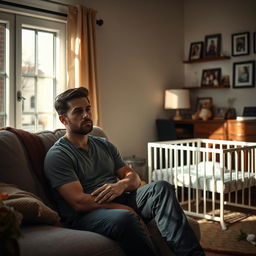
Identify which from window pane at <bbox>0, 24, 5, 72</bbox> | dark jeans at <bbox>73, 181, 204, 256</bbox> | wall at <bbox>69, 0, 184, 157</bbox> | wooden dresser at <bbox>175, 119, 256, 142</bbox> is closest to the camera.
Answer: dark jeans at <bbox>73, 181, 204, 256</bbox>

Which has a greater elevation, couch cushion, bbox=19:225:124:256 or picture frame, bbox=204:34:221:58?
picture frame, bbox=204:34:221:58

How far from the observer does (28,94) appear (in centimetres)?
408

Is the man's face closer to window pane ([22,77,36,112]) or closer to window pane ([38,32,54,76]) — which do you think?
window pane ([22,77,36,112])

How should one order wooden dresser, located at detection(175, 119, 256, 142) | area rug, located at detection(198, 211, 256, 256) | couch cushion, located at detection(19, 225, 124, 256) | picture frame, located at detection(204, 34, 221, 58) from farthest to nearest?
picture frame, located at detection(204, 34, 221, 58)
wooden dresser, located at detection(175, 119, 256, 142)
area rug, located at detection(198, 211, 256, 256)
couch cushion, located at detection(19, 225, 124, 256)

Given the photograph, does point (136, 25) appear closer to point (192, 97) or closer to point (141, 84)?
point (141, 84)

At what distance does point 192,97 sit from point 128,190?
3513mm

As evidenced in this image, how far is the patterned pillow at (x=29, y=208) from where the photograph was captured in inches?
71.6

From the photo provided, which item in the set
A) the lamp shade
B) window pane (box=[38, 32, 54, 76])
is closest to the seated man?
window pane (box=[38, 32, 54, 76])

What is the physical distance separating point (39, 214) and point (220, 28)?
13.6 feet

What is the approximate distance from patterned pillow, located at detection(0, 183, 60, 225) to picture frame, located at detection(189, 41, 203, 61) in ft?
13.0

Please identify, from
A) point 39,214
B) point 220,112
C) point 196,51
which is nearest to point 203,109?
point 220,112

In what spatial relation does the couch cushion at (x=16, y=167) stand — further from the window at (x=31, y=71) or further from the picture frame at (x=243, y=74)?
the picture frame at (x=243, y=74)

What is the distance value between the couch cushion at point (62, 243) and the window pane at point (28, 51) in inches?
96.4

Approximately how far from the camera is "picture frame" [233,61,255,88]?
16.4 ft
